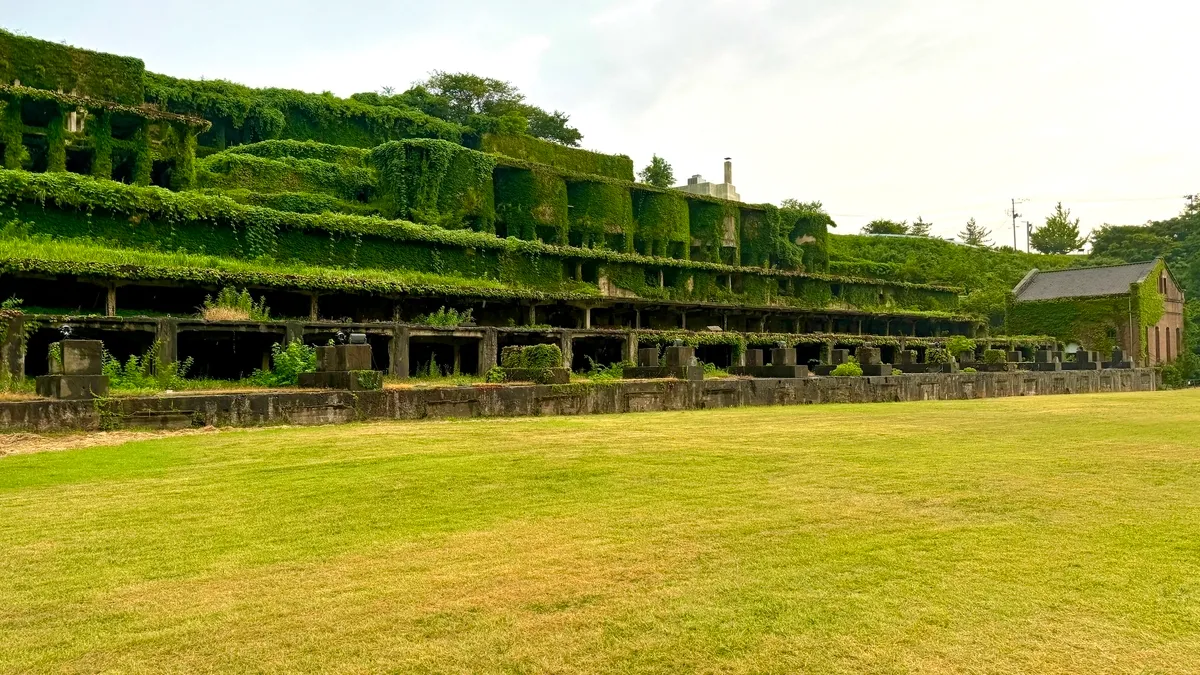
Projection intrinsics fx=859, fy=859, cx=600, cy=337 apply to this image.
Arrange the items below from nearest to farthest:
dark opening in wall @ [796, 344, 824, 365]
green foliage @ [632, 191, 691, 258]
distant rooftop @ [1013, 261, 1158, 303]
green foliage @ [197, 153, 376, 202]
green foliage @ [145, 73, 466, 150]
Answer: green foliage @ [197, 153, 376, 202], dark opening in wall @ [796, 344, 824, 365], green foliage @ [145, 73, 466, 150], green foliage @ [632, 191, 691, 258], distant rooftop @ [1013, 261, 1158, 303]

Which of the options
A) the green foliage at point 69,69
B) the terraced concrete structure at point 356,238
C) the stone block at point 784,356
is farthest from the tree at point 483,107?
the stone block at point 784,356

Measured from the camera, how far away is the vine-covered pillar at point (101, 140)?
32.4 metres

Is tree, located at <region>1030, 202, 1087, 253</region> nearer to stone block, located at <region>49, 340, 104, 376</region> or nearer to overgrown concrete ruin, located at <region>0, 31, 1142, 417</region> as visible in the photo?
overgrown concrete ruin, located at <region>0, 31, 1142, 417</region>

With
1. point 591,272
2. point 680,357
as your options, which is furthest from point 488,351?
point 591,272

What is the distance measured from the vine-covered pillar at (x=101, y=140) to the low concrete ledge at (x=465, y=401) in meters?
23.4

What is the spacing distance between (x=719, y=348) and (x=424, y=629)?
116ft

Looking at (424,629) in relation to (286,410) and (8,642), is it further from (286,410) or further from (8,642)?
(286,410)

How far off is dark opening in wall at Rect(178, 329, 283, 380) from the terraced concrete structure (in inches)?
2.5

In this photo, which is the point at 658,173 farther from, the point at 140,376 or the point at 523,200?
the point at 140,376

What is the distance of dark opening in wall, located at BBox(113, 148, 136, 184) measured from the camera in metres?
33.6

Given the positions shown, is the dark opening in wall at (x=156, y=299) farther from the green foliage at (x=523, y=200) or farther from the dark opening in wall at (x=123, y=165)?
the green foliage at (x=523, y=200)

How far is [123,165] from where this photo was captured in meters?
34.8

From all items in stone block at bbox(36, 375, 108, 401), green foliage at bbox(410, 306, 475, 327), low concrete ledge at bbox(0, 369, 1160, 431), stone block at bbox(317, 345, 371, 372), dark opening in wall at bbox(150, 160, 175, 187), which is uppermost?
dark opening in wall at bbox(150, 160, 175, 187)

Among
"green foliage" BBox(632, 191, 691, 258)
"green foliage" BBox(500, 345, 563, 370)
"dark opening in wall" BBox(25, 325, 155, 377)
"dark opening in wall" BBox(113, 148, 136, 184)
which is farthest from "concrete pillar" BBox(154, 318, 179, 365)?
"green foliage" BBox(632, 191, 691, 258)
